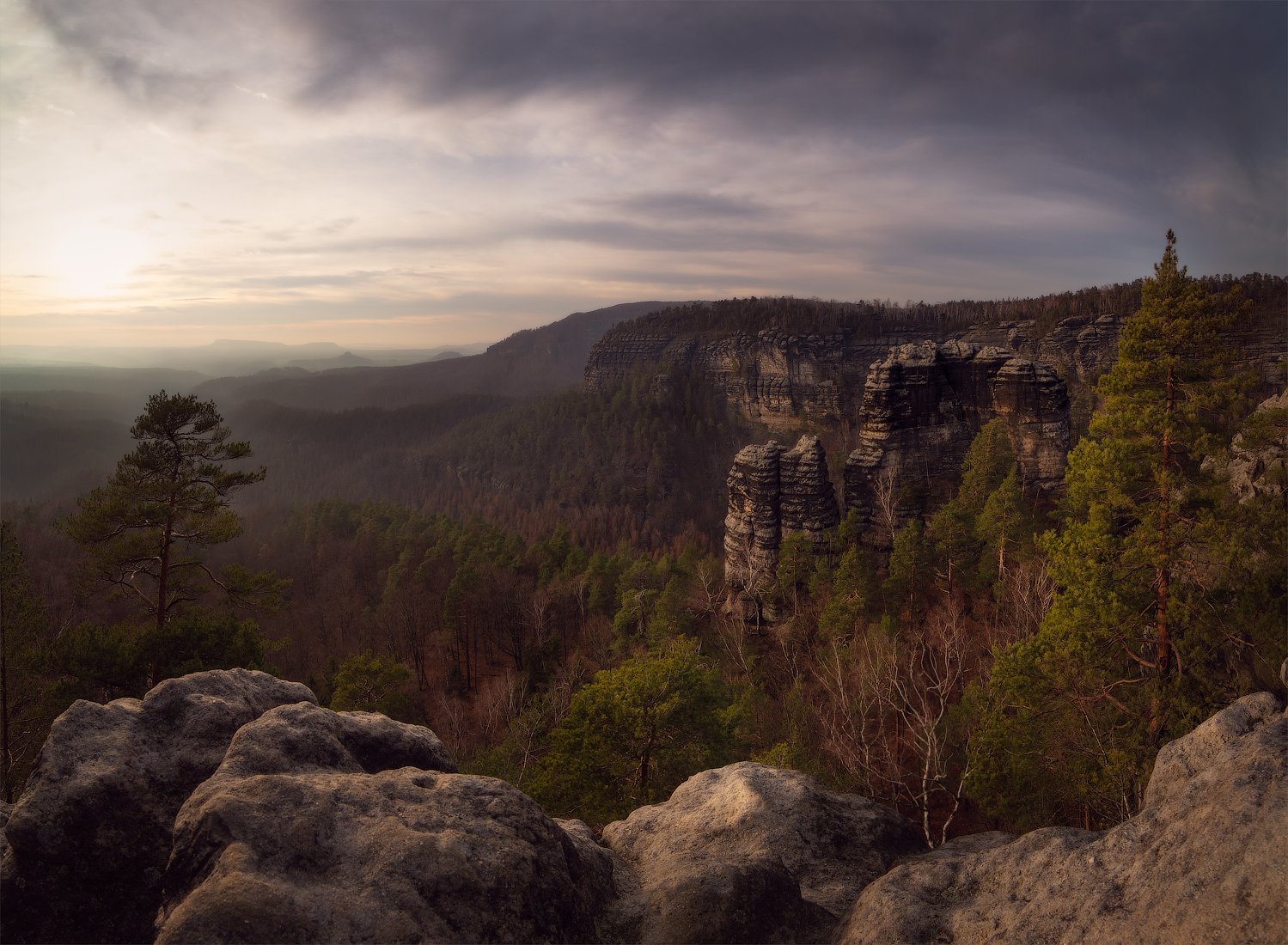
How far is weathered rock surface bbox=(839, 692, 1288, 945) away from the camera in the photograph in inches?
216

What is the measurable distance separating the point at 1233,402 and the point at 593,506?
107 m

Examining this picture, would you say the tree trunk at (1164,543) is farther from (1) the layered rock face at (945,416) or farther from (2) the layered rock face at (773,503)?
(2) the layered rock face at (773,503)

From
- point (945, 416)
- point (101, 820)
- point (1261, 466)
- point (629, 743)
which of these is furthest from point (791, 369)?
point (101, 820)

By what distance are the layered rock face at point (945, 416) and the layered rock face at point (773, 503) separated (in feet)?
9.34

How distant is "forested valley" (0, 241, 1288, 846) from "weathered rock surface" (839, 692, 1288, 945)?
13.3ft

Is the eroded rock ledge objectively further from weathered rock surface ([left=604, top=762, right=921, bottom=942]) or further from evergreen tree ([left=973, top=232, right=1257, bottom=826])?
evergreen tree ([left=973, top=232, right=1257, bottom=826])

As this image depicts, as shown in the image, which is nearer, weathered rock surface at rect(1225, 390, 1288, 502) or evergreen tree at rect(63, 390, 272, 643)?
weathered rock surface at rect(1225, 390, 1288, 502)

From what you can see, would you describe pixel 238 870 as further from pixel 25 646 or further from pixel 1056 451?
pixel 1056 451

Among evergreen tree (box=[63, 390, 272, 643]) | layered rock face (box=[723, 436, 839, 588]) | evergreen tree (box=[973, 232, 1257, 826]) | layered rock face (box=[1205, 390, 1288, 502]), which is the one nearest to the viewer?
evergreen tree (box=[973, 232, 1257, 826])

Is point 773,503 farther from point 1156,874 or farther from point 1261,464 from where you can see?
point 1156,874

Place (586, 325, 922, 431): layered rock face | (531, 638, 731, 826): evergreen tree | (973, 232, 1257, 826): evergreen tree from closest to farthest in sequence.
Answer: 1. (973, 232, 1257, 826): evergreen tree
2. (531, 638, 731, 826): evergreen tree
3. (586, 325, 922, 431): layered rock face

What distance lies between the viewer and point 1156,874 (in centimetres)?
609

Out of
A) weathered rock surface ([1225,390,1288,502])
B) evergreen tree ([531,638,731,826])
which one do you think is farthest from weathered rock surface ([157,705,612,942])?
weathered rock surface ([1225,390,1288,502])

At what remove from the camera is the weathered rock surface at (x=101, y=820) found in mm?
7422
